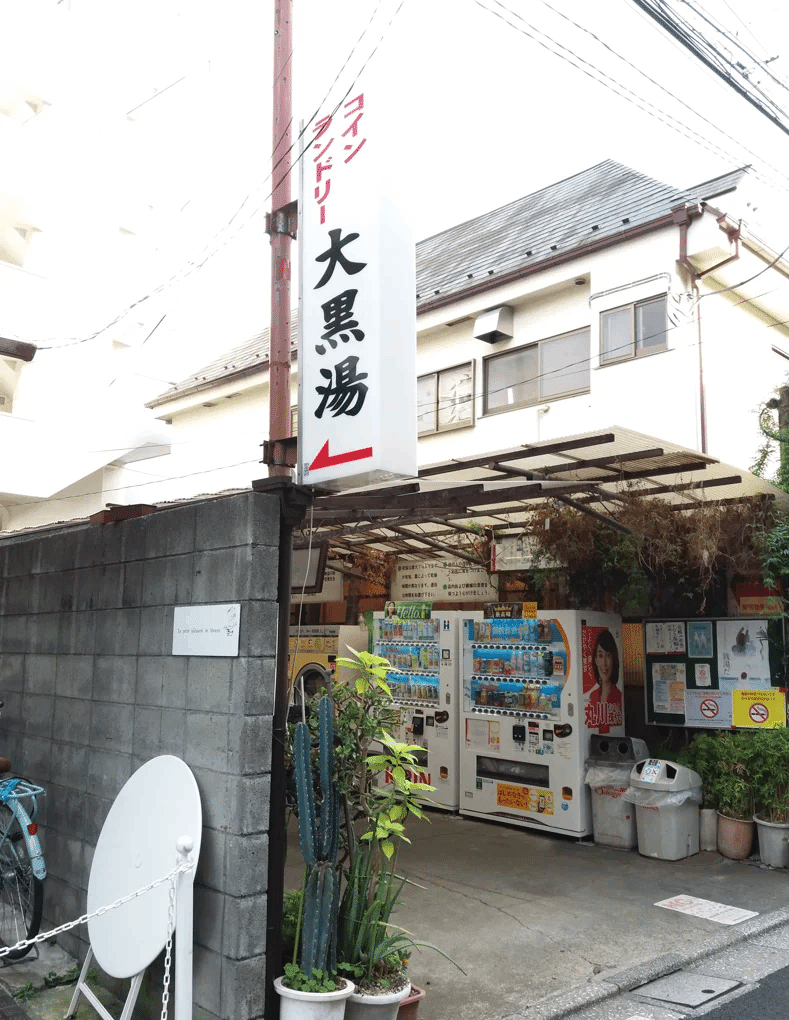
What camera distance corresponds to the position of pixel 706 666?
9.01 m

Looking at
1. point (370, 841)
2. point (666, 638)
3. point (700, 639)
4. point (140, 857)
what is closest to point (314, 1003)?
point (370, 841)

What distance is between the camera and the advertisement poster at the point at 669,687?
9.23m

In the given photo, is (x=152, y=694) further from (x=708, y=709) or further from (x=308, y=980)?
(x=708, y=709)

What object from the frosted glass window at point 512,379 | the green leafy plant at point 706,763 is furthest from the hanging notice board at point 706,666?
the frosted glass window at point 512,379

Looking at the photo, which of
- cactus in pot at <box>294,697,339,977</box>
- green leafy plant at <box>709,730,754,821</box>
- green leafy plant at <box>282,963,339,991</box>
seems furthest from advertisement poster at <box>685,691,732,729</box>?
green leafy plant at <box>282,963,339,991</box>

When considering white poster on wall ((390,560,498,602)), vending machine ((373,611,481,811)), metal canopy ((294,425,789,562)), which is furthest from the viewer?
white poster on wall ((390,560,498,602))

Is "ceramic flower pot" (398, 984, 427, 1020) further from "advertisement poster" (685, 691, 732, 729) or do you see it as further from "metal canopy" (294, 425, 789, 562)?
"advertisement poster" (685, 691, 732, 729)

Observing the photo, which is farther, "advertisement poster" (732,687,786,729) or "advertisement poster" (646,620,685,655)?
"advertisement poster" (646,620,685,655)

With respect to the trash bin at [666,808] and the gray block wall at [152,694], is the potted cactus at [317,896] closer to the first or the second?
the gray block wall at [152,694]

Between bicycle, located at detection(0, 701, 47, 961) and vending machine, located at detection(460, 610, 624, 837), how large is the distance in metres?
5.42

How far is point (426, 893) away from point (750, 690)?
3970mm

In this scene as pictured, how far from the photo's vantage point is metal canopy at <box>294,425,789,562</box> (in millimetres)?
6281

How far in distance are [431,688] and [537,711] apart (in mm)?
1681

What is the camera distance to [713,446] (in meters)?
9.98
